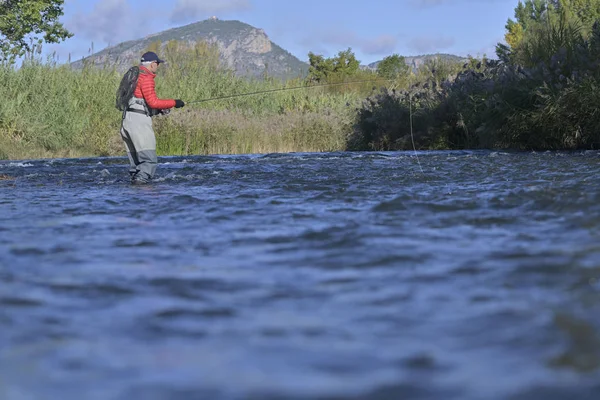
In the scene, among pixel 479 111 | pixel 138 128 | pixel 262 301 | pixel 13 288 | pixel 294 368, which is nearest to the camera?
pixel 294 368

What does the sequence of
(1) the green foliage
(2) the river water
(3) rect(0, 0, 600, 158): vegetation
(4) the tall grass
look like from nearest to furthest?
(2) the river water, (3) rect(0, 0, 600, 158): vegetation, (4) the tall grass, (1) the green foliage

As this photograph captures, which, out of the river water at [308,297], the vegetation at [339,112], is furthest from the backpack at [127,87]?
the vegetation at [339,112]

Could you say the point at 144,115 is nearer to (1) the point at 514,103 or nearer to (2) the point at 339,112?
(1) the point at 514,103

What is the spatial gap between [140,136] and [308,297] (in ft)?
25.5

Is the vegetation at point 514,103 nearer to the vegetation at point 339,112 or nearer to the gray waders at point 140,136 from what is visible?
the vegetation at point 339,112

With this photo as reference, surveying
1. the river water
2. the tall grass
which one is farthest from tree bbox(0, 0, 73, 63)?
the river water

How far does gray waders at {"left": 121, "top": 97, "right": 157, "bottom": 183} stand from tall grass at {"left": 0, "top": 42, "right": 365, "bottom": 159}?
27.8 feet

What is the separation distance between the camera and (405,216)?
6516 millimetres

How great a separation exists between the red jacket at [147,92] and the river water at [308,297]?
10.6ft

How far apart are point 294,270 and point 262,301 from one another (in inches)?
28.3

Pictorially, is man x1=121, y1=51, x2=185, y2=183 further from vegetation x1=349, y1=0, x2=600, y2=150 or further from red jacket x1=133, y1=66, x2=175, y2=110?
vegetation x1=349, y1=0, x2=600, y2=150

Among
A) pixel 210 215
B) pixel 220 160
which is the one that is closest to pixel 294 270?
pixel 210 215

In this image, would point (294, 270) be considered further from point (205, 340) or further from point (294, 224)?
point (294, 224)

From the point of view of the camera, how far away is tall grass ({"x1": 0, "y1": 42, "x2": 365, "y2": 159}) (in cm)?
1973
